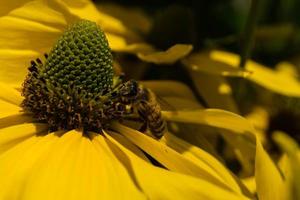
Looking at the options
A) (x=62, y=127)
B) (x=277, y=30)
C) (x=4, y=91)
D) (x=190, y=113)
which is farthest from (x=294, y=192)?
(x=277, y=30)

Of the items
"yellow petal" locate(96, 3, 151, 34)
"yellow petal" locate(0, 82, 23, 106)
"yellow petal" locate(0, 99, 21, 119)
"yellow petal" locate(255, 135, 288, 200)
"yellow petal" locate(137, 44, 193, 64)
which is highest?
"yellow petal" locate(96, 3, 151, 34)

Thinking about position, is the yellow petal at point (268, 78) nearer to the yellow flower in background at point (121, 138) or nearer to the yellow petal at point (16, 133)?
the yellow flower in background at point (121, 138)

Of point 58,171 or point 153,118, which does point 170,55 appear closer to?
point 153,118

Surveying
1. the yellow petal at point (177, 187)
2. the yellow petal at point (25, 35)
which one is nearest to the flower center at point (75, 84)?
the yellow petal at point (25, 35)

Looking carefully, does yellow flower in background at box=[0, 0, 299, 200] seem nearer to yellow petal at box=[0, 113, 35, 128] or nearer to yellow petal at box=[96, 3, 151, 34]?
yellow petal at box=[0, 113, 35, 128]

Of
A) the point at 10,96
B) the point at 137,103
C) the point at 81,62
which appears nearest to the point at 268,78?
the point at 137,103

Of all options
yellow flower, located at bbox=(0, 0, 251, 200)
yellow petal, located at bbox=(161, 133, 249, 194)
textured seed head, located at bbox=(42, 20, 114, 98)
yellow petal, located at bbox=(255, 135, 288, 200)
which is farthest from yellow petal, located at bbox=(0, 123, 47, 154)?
yellow petal, located at bbox=(255, 135, 288, 200)

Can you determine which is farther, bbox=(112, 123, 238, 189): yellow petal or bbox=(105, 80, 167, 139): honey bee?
bbox=(105, 80, 167, 139): honey bee
